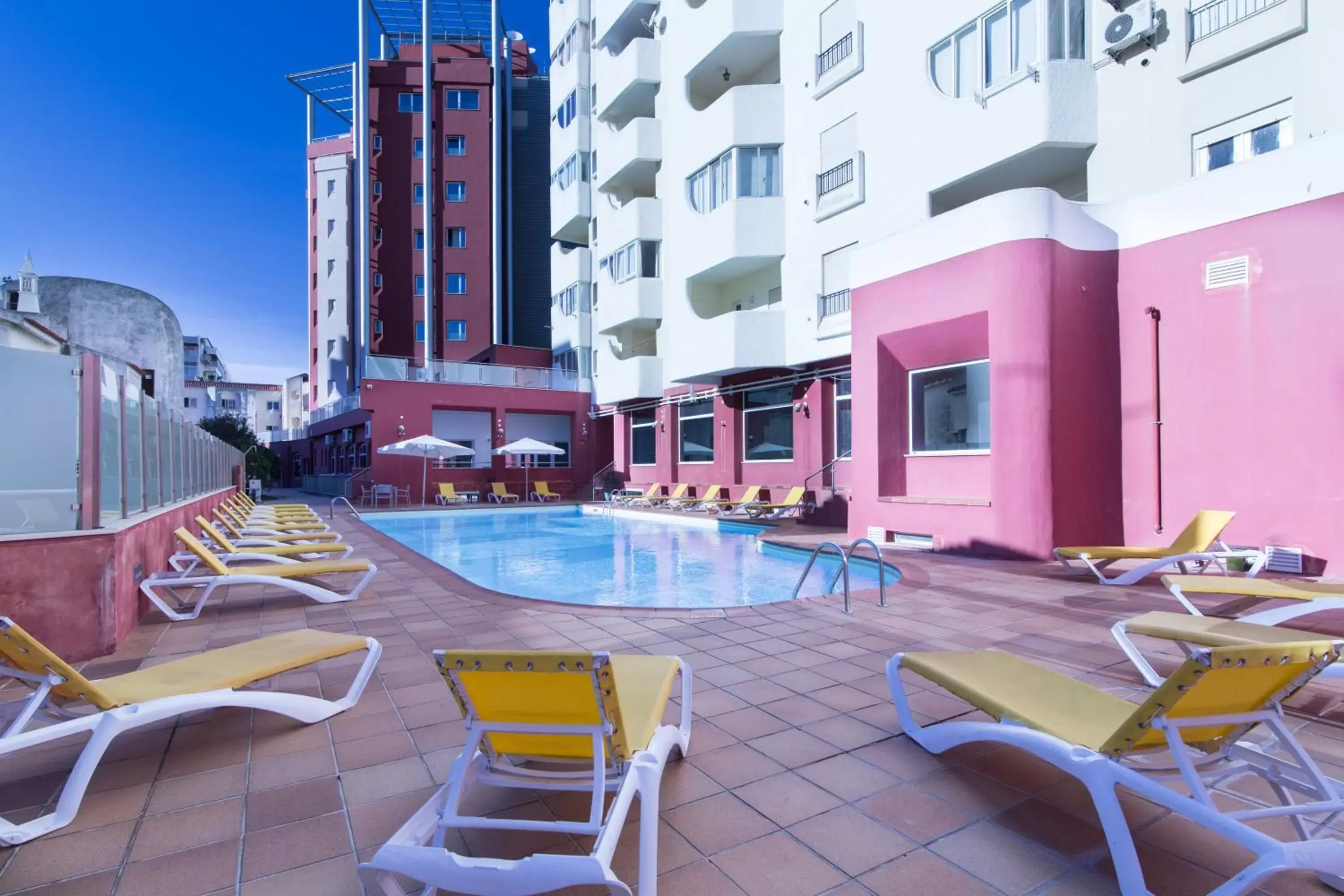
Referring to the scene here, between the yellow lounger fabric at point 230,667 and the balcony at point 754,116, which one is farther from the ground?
the balcony at point 754,116

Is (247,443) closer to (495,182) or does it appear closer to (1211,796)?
(495,182)

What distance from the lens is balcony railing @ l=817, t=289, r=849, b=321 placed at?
14.4 meters

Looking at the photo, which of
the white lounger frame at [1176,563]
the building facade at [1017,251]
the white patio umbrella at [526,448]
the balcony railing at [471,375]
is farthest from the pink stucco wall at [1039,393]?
the balcony railing at [471,375]

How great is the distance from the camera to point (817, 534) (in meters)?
12.4

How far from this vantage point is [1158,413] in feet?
28.0

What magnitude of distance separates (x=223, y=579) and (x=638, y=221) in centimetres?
1713

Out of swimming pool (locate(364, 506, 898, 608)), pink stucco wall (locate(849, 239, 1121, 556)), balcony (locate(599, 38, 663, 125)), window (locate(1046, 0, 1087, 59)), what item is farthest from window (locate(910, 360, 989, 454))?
balcony (locate(599, 38, 663, 125))

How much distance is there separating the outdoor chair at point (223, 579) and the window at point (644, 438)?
15211 millimetres

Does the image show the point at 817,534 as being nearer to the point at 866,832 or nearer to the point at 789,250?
the point at 789,250

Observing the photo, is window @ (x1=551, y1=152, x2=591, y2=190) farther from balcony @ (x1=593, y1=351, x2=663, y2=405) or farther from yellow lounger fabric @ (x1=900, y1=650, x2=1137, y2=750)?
yellow lounger fabric @ (x1=900, y1=650, x2=1137, y2=750)

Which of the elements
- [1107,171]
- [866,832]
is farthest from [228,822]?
[1107,171]

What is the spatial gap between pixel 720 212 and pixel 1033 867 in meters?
15.9

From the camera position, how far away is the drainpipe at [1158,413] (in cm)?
853

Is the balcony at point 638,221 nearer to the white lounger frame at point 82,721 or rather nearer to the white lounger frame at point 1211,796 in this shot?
the white lounger frame at point 82,721
